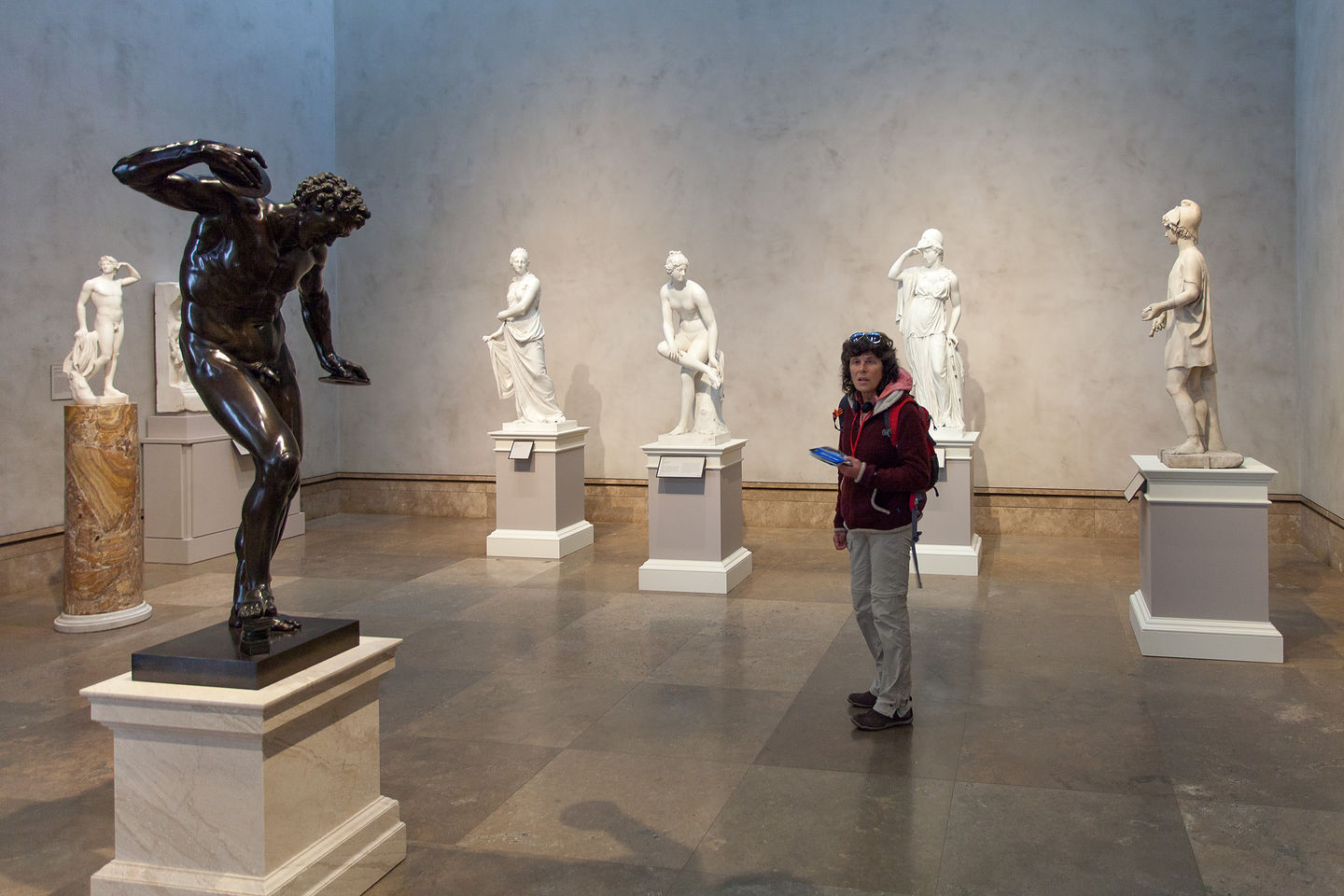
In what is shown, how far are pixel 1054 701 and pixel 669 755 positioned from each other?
200 cm

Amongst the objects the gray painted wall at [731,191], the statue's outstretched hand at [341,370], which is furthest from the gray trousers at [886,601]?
the gray painted wall at [731,191]

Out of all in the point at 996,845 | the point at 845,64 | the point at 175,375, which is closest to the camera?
the point at 996,845

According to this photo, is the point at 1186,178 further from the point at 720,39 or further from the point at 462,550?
the point at 462,550

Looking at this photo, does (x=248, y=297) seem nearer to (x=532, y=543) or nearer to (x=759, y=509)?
(x=532, y=543)

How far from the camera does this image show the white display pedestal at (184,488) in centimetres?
941

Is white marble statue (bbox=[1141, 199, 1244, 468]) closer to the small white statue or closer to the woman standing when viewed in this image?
the woman standing

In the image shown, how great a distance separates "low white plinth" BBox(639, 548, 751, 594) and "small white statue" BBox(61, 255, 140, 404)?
4141mm

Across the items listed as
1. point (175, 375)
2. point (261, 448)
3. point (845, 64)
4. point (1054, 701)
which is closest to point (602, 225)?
point (845, 64)

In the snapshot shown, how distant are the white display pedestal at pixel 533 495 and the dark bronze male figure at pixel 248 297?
20.1 ft

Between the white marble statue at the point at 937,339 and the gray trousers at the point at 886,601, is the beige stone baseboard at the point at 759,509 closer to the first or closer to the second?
the white marble statue at the point at 937,339

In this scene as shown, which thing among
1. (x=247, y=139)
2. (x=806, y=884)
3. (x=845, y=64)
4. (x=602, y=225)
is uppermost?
(x=845, y=64)

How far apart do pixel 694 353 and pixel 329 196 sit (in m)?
5.23

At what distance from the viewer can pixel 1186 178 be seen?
401 inches

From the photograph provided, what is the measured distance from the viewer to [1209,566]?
6.04 metres
